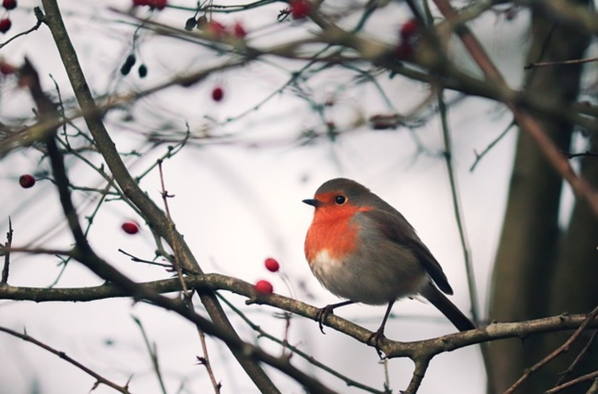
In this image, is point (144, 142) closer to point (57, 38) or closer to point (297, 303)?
point (57, 38)

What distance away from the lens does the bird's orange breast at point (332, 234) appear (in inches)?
222

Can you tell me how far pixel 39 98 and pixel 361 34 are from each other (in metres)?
2.22

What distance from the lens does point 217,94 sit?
5352 mm

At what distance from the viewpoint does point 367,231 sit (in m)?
5.85

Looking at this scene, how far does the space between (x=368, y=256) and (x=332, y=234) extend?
10.6 inches

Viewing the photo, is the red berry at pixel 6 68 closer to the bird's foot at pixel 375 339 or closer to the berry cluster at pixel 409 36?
the berry cluster at pixel 409 36

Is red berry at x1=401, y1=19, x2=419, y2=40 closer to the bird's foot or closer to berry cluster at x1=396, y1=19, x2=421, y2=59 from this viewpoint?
berry cluster at x1=396, y1=19, x2=421, y2=59

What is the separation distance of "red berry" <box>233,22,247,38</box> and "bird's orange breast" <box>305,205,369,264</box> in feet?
6.28

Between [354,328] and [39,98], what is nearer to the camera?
[39,98]

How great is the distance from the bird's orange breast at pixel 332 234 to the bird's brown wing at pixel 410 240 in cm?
19

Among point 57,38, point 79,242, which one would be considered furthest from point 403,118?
point 79,242

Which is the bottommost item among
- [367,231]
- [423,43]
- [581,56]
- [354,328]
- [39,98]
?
[39,98]

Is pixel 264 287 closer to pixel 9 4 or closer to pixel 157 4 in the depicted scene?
pixel 157 4

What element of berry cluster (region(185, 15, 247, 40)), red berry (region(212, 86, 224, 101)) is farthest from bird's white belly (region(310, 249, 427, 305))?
berry cluster (region(185, 15, 247, 40))
